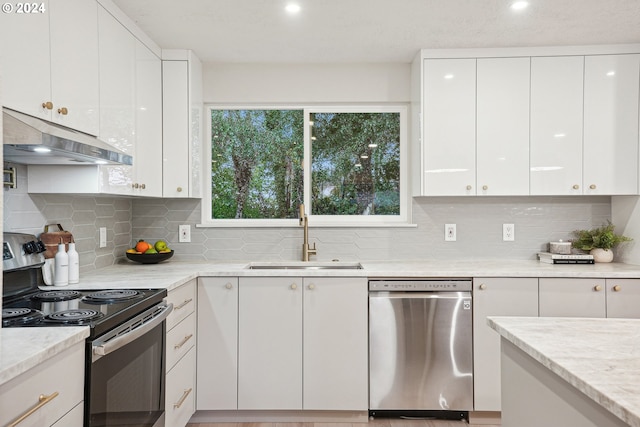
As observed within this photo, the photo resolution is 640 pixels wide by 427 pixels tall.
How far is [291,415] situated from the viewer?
103 inches

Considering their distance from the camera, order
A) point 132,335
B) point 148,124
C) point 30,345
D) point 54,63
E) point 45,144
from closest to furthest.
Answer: point 30,345, point 45,144, point 132,335, point 54,63, point 148,124

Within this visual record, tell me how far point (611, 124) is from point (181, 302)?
2.95 meters

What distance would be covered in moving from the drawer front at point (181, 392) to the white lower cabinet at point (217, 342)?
0.22ft

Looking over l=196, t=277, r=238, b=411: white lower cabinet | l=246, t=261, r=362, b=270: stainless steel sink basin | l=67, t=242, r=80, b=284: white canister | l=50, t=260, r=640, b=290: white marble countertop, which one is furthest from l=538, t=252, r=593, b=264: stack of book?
l=67, t=242, r=80, b=284: white canister

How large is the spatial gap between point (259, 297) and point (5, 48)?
1.70 meters

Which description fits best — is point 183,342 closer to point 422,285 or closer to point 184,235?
point 184,235

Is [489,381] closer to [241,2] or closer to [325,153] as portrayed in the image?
[325,153]

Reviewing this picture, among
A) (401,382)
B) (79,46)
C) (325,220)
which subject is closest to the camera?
(79,46)

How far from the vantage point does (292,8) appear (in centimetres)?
229

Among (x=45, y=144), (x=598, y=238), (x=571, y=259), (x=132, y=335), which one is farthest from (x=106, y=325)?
(x=598, y=238)

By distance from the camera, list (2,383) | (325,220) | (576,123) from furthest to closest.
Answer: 1. (325,220)
2. (576,123)
3. (2,383)

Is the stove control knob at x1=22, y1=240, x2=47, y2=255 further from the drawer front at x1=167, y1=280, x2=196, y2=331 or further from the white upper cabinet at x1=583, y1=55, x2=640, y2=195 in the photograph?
the white upper cabinet at x1=583, y1=55, x2=640, y2=195

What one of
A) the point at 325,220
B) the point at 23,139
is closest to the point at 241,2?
the point at 23,139

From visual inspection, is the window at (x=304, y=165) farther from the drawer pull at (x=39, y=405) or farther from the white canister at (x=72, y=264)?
the drawer pull at (x=39, y=405)
